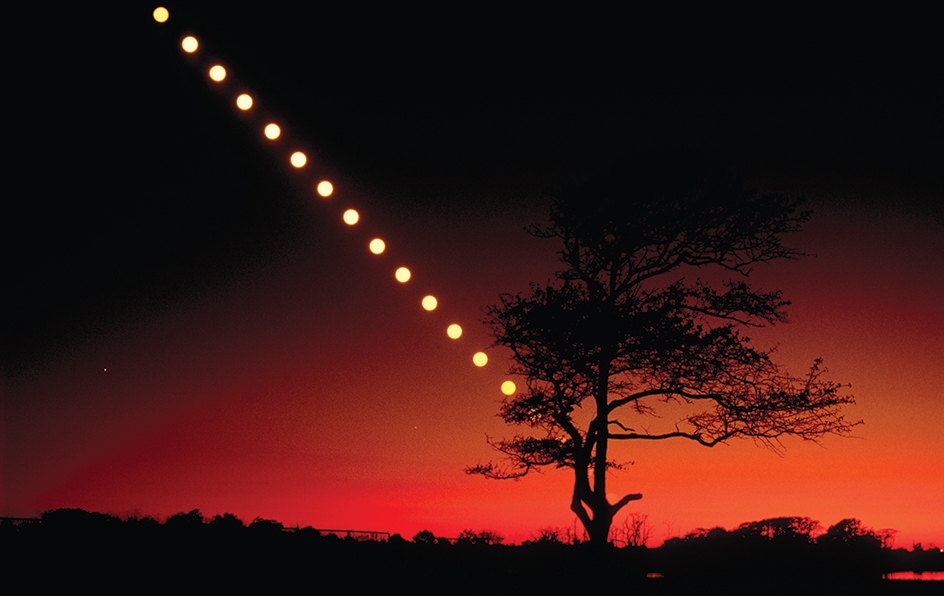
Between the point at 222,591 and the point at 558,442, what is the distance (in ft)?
26.8

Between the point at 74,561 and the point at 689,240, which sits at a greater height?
the point at 689,240

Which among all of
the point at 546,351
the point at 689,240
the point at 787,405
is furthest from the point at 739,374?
the point at 546,351

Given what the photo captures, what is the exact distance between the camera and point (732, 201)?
15.0 meters

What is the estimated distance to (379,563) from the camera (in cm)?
1070

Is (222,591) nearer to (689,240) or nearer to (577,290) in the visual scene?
(577,290)

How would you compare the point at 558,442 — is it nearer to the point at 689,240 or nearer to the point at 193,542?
the point at 689,240

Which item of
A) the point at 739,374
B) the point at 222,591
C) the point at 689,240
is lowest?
the point at 222,591

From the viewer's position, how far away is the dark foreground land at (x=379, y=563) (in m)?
9.28

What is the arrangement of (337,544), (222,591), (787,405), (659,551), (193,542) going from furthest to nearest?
(787,405), (659,551), (337,544), (193,542), (222,591)

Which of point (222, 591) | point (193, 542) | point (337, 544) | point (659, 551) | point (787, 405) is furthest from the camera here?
point (787, 405)

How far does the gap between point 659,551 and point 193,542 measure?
830 cm

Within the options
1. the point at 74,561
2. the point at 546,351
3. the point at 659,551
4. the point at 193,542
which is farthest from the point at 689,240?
the point at 74,561

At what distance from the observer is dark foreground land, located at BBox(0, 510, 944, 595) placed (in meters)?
9.28

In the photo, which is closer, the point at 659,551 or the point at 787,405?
the point at 659,551
